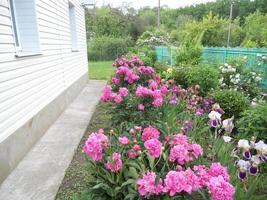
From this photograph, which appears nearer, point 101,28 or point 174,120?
point 174,120

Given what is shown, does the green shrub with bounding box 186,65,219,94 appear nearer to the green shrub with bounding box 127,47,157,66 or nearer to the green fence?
the green fence

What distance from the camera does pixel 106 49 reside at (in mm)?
21953

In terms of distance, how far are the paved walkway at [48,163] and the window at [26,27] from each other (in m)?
1.45

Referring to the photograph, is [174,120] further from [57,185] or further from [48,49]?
[48,49]

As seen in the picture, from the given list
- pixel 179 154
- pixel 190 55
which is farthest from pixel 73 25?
pixel 179 154

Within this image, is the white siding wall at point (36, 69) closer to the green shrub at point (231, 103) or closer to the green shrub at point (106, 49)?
the green shrub at point (231, 103)

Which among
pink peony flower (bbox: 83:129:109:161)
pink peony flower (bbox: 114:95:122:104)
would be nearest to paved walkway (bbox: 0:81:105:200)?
pink peony flower (bbox: 114:95:122:104)

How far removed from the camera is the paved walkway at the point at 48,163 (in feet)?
8.79

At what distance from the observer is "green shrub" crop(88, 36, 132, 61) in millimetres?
21750

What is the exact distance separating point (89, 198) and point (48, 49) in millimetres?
3645

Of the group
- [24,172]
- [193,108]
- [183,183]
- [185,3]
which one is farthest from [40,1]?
[185,3]

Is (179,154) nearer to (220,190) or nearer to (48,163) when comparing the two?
(220,190)

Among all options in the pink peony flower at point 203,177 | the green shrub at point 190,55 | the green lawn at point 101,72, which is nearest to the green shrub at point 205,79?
the green shrub at point 190,55

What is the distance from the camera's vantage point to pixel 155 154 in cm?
164
